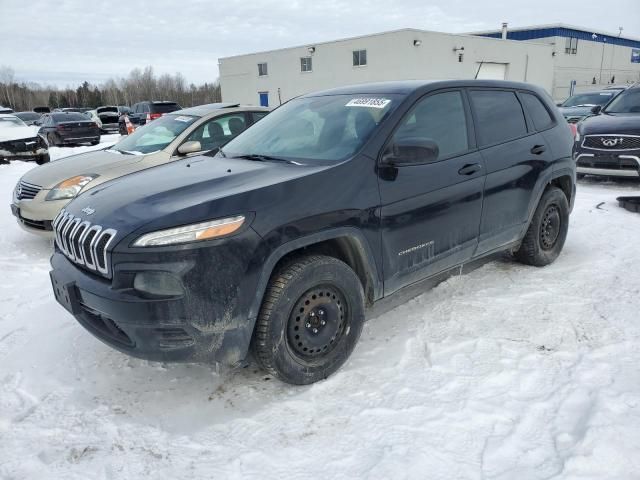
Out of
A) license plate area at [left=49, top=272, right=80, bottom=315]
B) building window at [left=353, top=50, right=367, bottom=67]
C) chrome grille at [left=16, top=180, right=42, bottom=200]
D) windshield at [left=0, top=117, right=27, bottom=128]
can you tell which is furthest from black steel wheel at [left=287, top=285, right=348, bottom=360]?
building window at [left=353, top=50, right=367, bottom=67]

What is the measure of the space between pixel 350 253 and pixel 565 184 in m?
2.88

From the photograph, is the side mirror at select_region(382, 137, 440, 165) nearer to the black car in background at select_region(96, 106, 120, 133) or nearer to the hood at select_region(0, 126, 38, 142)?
the hood at select_region(0, 126, 38, 142)

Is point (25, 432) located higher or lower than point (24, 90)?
lower

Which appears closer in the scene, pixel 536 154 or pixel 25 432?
pixel 25 432

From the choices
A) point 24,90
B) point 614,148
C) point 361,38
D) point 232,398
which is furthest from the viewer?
point 24,90

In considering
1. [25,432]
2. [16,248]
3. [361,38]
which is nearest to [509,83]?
[25,432]

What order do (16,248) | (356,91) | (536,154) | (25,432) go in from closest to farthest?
(25,432) < (356,91) < (536,154) < (16,248)

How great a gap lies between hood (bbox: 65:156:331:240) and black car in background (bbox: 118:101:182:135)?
1560 cm

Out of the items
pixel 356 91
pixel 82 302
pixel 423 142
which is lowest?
pixel 82 302

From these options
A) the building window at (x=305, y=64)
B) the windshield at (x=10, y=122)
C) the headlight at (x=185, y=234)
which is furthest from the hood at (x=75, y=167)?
the building window at (x=305, y=64)

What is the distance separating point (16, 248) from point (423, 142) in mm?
5069

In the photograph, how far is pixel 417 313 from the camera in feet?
12.6

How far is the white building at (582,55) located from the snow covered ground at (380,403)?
4801cm

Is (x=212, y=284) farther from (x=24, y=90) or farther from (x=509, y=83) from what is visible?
(x=24, y=90)
